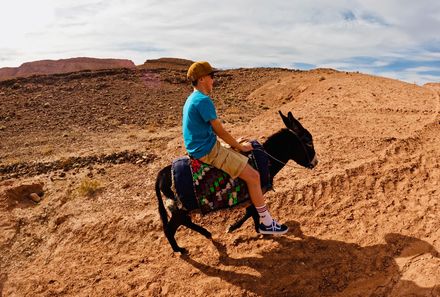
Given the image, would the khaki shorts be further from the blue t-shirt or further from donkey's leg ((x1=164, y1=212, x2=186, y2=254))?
donkey's leg ((x1=164, y1=212, x2=186, y2=254))

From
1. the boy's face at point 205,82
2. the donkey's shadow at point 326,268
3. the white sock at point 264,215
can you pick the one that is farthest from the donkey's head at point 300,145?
the boy's face at point 205,82

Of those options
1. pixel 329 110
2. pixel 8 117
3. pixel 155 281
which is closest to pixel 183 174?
pixel 155 281

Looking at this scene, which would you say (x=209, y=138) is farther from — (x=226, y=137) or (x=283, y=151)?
(x=283, y=151)

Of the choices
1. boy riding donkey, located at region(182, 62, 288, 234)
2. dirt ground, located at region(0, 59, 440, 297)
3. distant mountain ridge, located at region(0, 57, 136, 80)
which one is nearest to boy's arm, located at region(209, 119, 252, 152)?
boy riding donkey, located at region(182, 62, 288, 234)

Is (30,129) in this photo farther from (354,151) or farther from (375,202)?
(375,202)

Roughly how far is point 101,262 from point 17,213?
3.46m

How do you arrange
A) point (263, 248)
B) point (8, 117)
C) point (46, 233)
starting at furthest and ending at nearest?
1. point (8, 117)
2. point (46, 233)
3. point (263, 248)

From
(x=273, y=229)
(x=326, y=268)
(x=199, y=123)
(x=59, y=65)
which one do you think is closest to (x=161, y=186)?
(x=199, y=123)

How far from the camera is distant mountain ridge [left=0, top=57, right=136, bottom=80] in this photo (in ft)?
353

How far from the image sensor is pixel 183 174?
6141 millimetres

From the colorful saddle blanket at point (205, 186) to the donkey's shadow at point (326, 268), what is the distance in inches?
46.2

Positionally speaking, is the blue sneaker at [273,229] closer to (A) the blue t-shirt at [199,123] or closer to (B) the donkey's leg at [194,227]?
(B) the donkey's leg at [194,227]

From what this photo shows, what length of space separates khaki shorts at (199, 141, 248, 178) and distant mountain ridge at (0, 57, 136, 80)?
350ft

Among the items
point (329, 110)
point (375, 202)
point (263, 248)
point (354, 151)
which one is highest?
point (329, 110)
